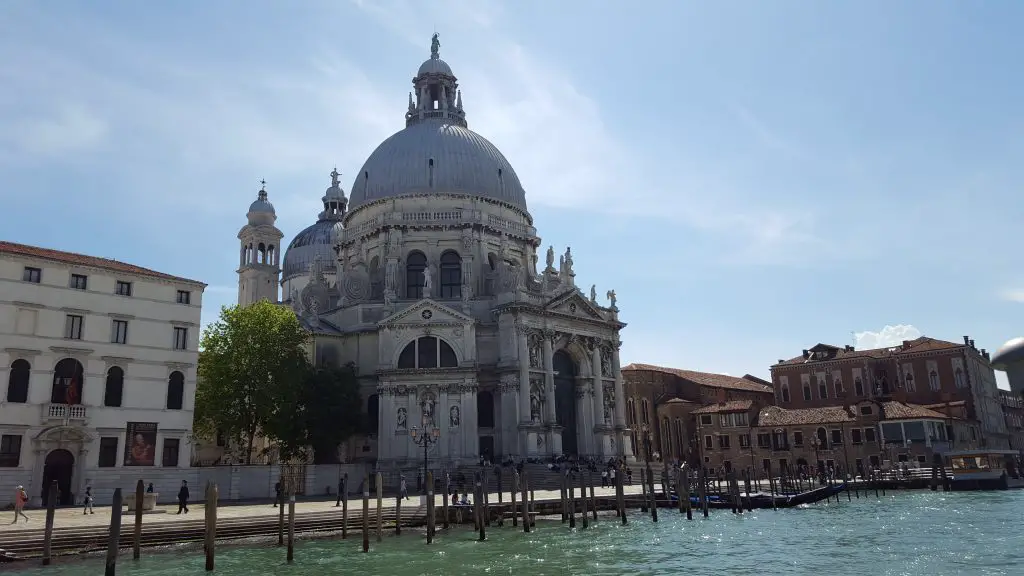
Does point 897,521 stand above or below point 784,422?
below

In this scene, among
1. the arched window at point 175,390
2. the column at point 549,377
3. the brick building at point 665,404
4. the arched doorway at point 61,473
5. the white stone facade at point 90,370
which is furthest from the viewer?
the brick building at point 665,404

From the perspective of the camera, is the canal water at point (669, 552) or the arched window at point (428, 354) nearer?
the canal water at point (669, 552)

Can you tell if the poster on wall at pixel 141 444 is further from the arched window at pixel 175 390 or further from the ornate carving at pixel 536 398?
the ornate carving at pixel 536 398

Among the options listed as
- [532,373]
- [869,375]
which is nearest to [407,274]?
[532,373]

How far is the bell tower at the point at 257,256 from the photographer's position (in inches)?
2756

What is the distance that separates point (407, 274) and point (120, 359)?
21.8 metres

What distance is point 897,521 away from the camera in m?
29.2

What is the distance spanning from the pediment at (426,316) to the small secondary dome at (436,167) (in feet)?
33.6

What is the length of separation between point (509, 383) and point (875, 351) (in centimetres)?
3246

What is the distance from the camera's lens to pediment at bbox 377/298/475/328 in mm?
44500

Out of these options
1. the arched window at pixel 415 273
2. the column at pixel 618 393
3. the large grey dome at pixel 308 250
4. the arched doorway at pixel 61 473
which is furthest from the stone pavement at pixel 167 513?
the large grey dome at pixel 308 250

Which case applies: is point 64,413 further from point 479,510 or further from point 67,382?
point 479,510

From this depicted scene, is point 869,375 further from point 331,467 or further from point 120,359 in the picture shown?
point 120,359

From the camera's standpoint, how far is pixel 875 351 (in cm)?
6212
